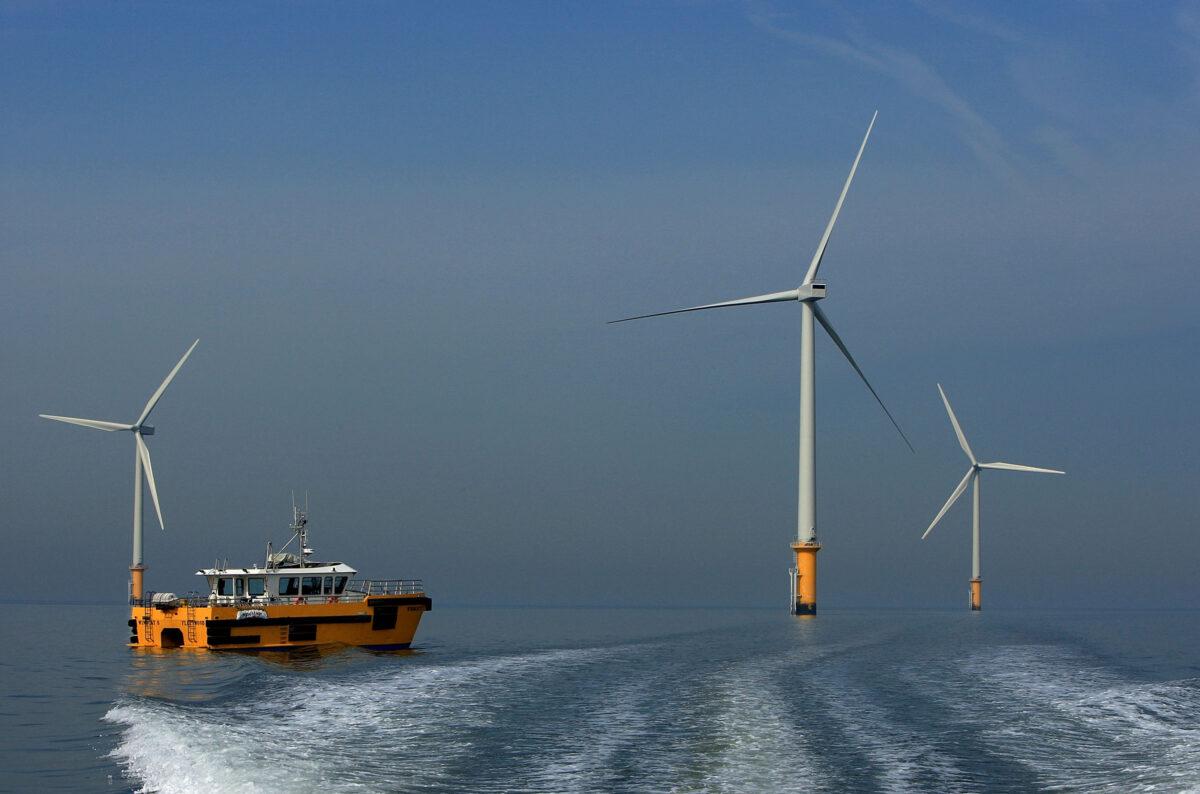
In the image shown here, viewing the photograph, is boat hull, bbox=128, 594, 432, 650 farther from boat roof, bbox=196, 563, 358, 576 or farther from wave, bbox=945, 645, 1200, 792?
wave, bbox=945, 645, 1200, 792

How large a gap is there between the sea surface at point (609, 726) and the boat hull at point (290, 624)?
15.5 ft

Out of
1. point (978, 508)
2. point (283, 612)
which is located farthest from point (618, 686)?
point (978, 508)

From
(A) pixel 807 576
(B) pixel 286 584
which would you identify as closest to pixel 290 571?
(B) pixel 286 584

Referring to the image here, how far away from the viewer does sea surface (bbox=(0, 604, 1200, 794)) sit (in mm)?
28219

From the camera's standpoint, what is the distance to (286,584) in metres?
77.4

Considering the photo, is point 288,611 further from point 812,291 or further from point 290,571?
point 812,291

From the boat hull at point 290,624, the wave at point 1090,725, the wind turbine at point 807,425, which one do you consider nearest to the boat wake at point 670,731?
the wave at point 1090,725

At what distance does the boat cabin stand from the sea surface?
7.54m

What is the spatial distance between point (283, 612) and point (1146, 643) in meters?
79.5

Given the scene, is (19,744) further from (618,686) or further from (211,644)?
(211,644)

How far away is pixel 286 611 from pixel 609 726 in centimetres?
4353

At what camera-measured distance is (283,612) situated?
246 ft

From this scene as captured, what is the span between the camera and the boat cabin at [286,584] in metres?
76.9

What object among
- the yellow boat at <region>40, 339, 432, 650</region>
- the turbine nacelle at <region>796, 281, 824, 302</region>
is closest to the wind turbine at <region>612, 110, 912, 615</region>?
the turbine nacelle at <region>796, 281, 824, 302</region>
